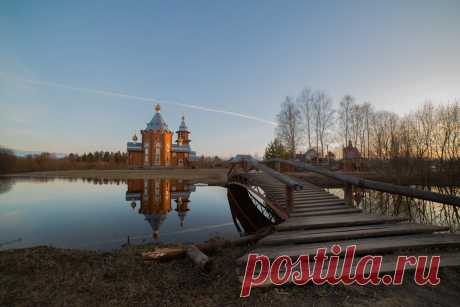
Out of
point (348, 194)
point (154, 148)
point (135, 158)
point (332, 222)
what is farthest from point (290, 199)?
point (135, 158)

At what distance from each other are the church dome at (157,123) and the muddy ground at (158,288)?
41200mm

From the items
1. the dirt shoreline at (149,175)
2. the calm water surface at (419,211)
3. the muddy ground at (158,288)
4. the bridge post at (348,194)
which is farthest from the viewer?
the dirt shoreline at (149,175)

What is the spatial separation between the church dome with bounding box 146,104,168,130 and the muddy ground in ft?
135

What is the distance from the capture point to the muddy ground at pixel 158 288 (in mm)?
2191

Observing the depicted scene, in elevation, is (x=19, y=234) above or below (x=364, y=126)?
below

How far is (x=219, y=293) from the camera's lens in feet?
7.98

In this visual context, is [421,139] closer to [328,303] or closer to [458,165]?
[458,165]

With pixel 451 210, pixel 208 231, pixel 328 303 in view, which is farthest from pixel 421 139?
pixel 328 303

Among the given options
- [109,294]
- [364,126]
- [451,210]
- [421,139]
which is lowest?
[451,210]

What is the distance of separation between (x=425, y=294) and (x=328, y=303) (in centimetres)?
111

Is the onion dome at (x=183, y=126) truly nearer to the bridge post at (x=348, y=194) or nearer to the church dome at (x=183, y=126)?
the church dome at (x=183, y=126)

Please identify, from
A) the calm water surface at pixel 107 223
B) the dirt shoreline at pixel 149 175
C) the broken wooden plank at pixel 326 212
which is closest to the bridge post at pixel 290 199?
the broken wooden plank at pixel 326 212

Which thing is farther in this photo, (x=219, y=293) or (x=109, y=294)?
(x=109, y=294)

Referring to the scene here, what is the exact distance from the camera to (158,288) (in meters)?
2.80
